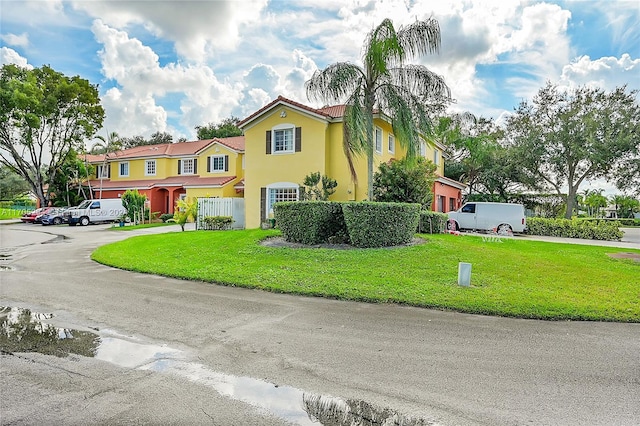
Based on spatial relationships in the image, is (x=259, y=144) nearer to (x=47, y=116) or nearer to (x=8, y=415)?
(x=8, y=415)

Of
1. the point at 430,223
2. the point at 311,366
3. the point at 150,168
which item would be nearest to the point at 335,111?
the point at 430,223

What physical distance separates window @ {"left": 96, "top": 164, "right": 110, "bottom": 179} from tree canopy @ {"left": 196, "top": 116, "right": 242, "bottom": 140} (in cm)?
1411

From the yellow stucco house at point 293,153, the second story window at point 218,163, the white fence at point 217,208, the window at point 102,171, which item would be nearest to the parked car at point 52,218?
the window at point 102,171

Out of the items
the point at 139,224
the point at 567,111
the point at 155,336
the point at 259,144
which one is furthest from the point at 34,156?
the point at 567,111

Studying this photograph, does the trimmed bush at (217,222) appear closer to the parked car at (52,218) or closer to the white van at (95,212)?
the white van at (95,212)

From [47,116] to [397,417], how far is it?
41.9m

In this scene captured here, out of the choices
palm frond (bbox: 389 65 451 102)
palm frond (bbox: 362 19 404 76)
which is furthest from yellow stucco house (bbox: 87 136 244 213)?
palm frond (bbox: 389 65 451 102)

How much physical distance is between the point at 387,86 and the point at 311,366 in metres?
13.1

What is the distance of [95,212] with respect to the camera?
3244 cm

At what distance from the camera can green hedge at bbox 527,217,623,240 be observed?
68.8 feet

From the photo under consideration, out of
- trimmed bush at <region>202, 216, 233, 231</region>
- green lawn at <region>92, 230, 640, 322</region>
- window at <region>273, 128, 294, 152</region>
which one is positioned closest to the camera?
green lawn at <region>92, 230, 640, 322</region>

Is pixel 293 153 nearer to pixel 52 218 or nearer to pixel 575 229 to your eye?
pixel 575 229

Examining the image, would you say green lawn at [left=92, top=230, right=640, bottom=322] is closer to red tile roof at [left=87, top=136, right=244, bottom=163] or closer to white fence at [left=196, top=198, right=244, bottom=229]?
white fence at [left=196, top=198, right=244, bottom=229]

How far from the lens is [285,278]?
31.4 feet
